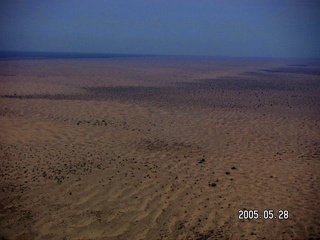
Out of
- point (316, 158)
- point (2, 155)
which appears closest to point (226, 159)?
point (316, 158)

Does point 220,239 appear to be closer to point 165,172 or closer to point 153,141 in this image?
point 165,172

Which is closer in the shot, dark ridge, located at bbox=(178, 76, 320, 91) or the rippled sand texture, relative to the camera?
the rippled sand texture
